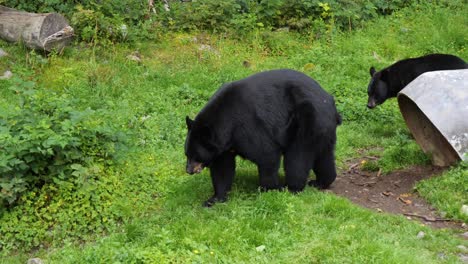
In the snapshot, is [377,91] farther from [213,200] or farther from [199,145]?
[199,145]

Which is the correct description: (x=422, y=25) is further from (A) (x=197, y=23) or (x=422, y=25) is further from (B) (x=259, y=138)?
(B) (x=259, y=138)

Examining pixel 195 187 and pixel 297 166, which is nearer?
pixel 297 166

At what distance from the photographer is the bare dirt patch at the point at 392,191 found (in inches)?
279

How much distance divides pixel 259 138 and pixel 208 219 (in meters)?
1.12

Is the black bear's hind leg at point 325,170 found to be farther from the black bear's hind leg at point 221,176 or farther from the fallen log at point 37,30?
the fallen log at point 37,30

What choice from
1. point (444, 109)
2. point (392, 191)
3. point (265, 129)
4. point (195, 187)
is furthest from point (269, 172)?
point (444, 109)

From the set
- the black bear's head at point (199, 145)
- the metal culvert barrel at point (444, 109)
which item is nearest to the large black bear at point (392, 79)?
the metal culvert barrel at point (444, 109)

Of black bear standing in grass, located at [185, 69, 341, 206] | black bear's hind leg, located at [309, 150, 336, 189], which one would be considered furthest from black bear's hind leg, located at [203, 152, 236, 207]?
black bear's hind leg, located at [309, 150, 336, 189]

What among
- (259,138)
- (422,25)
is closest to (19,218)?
(259,138)

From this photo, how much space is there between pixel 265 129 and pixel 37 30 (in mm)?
6552

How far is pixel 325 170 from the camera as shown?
25.3 ft

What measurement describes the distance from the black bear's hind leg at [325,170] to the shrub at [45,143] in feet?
8.59

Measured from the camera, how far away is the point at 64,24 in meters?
12.5

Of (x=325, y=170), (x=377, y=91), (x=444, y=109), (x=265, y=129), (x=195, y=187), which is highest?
(x=444, y=109)
